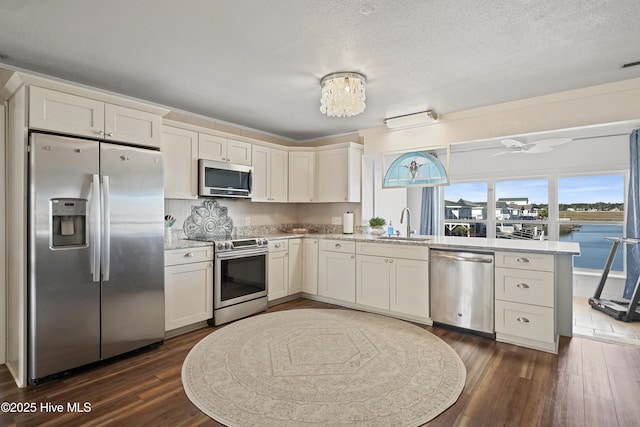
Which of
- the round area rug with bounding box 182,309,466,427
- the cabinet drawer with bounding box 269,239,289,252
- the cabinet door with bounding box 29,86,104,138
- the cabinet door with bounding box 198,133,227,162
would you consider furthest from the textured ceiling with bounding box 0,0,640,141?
the round area rug with bounding box 182,309,466,427

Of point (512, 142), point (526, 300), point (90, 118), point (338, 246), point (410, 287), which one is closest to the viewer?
point (90, 118)

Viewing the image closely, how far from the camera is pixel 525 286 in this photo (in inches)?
117

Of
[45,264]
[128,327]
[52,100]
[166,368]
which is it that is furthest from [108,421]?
[52,100]

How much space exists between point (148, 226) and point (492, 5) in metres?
2.98

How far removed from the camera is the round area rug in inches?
77.1

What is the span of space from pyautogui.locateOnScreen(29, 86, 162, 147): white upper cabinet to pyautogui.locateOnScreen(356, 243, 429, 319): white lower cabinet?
2.59 metres

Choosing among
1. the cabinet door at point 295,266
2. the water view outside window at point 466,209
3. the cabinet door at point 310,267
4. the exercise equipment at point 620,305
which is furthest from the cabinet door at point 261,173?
the exercise equipment at point 620,305

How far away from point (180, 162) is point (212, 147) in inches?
17.5

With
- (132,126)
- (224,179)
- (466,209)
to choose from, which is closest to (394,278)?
(224,179)

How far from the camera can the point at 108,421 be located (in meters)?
1.90

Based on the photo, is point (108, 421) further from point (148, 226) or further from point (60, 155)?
point (60, 155)

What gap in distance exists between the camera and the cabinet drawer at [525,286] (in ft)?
9.41

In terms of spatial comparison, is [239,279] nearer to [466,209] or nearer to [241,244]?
[241,244]

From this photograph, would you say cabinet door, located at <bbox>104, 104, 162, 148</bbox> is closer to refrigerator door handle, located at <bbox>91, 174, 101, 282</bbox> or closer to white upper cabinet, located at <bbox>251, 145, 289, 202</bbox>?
refrigerator door handle, located at <bbox>91, 174, 101, 282</bbox>
